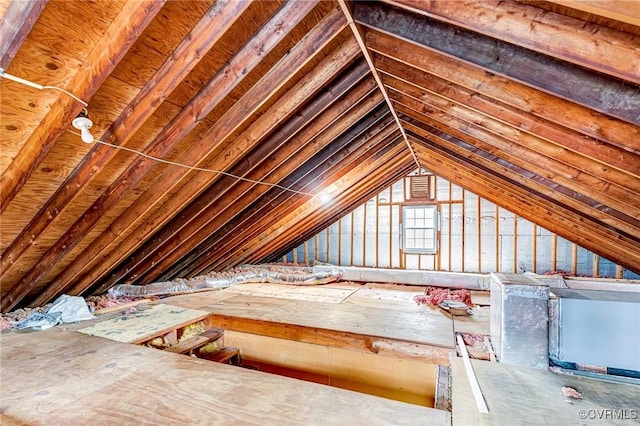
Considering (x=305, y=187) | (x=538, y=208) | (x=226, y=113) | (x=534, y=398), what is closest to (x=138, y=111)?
(x=226, y=113)

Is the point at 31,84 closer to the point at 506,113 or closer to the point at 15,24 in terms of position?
the point at 15,24

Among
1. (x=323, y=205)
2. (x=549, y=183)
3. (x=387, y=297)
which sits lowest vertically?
(x=387, y=297)

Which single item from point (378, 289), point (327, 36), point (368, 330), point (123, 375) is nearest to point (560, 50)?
point (327, 36)

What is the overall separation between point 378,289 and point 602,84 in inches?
183

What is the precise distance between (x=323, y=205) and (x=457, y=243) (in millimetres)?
3200

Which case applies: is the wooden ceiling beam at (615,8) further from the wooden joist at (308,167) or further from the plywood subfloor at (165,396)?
the wooden joist at (308,167)

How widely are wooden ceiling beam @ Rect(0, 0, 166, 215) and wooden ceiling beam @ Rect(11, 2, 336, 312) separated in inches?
23.0

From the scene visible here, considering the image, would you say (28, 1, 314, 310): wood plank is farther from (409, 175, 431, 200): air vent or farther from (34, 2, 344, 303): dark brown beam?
(409, 175, 431, 200): air vent

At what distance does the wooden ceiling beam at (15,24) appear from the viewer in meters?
1.24

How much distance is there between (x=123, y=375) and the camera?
1995 mm

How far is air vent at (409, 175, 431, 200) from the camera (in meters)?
6.40

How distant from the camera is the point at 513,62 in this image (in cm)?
150

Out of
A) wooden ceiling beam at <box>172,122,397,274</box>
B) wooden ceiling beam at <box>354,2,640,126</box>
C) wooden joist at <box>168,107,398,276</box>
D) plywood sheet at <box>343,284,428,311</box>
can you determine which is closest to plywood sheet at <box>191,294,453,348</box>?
plywood sheet at <box>343,284,428,311</box>

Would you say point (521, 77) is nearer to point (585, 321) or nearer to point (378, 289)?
point (585, 321)
